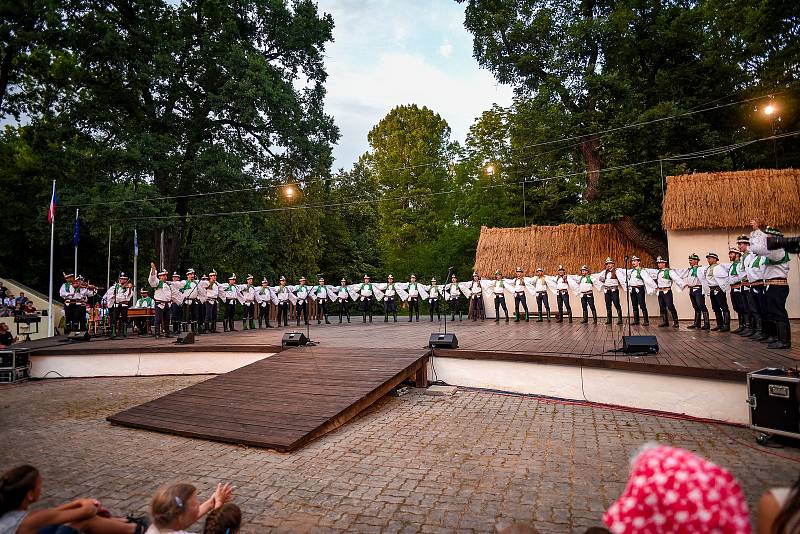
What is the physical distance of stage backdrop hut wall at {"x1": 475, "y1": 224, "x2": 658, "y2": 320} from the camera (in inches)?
799

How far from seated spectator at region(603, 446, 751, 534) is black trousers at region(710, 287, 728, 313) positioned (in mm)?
12421

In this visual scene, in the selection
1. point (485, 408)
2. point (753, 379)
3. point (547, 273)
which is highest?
point (547, 273)

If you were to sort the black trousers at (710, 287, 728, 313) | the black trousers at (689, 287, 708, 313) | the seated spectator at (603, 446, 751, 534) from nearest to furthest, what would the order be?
the seated spectator at (603, 446, 751, 534), the black trousers at (710, 287, 728, 313), the black trousers at (689, 287, 708, 313)

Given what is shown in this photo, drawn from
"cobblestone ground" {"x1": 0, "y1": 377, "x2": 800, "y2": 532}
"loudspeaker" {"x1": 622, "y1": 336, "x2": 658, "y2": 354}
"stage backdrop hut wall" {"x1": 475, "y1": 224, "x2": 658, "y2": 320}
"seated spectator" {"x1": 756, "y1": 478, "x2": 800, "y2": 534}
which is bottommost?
"cobblestone ground" {"x1": 0, "y1": 377, "x2": 800, "y2": 532}

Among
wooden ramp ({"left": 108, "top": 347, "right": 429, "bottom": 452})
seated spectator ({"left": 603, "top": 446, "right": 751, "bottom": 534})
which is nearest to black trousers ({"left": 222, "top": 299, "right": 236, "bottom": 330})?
wooden ramp ({"left": 108, "top": 347, "right": 429, "bottom": 452})

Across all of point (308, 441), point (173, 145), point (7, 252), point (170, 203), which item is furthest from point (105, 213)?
point (308, 441)

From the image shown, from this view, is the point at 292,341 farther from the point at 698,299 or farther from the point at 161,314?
the point at 698,299

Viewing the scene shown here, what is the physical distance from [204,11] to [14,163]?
47.5 feet

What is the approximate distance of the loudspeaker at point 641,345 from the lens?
7422 mm

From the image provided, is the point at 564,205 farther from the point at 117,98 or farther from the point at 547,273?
the point at 117,98

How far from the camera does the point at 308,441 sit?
583cm

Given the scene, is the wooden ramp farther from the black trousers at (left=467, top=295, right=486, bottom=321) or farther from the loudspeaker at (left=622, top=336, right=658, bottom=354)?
the black trousers at (left=467, top=295, right=486, bottom=321)

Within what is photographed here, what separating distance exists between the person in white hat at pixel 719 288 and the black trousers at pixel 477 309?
9843 mm

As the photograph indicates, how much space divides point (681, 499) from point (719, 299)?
502 inches
